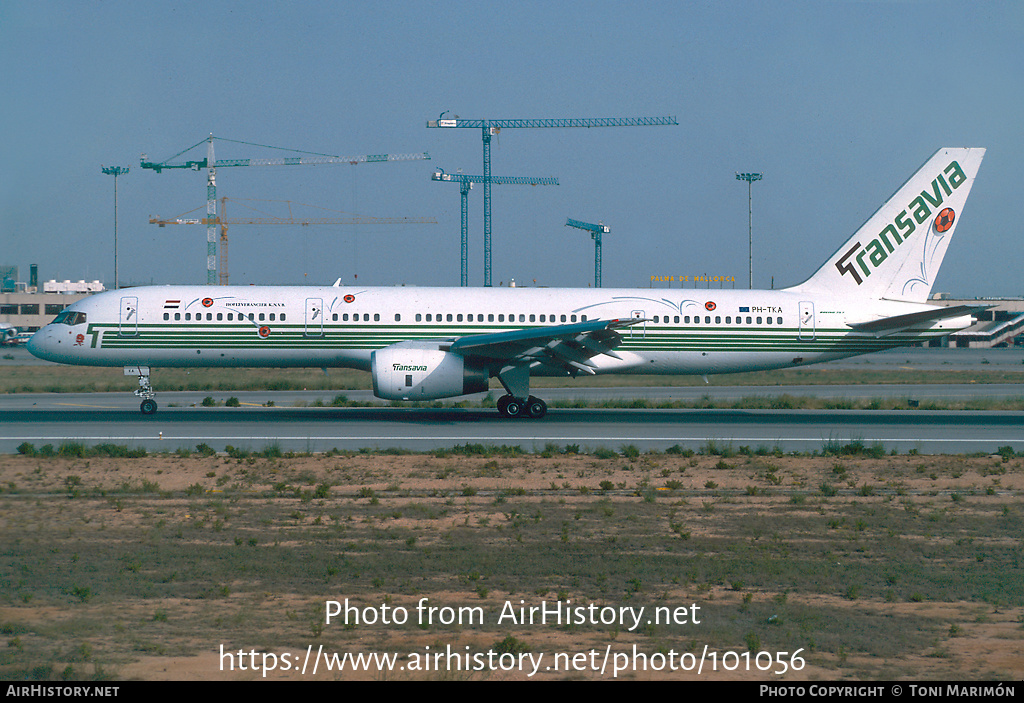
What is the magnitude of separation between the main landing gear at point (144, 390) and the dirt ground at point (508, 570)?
9060mm

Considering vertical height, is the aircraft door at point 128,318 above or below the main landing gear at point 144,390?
above

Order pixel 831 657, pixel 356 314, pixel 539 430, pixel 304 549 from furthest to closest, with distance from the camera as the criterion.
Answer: pixel 356 314
pixel 539 430
pixel 304 549
pixel 831 657

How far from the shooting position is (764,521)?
1244cm

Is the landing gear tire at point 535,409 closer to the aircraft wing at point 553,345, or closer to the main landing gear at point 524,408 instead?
the main landing gear at point 524,408

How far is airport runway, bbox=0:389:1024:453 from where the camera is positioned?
20.7 meters

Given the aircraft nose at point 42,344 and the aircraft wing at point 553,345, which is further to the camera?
the aircraft nose at point 42,344

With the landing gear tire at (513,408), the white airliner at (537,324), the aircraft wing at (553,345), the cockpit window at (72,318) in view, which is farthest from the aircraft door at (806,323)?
the cockpit window at (72,318)

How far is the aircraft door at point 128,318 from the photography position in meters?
26.0

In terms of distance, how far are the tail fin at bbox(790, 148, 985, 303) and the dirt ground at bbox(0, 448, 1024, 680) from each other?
1308cm

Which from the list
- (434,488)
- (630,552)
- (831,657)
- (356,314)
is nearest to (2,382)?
(356,314)

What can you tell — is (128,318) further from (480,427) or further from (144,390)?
(480,427)

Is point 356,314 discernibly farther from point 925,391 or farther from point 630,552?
point 925,391

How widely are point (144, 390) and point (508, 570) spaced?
20097 millimetres

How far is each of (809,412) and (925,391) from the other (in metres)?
11.5
